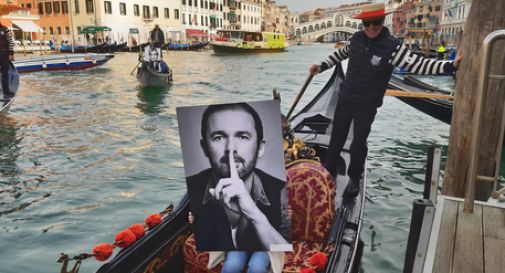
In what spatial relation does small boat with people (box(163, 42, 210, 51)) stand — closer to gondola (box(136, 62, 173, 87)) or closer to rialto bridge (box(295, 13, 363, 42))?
gondola (box(136, 62, 173, 87))

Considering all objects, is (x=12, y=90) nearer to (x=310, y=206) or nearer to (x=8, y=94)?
(x=8, y=94)

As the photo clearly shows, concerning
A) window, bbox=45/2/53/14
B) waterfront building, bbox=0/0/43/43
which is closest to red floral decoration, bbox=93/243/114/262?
waterfront building, bbox=0/0/43/43

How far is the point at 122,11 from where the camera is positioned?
29766 mm

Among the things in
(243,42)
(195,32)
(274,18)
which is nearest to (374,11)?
(243,42)

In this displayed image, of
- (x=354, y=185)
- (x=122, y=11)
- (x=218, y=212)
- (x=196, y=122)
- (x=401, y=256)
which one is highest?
(x=122, y=11)

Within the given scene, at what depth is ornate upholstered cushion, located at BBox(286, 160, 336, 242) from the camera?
202 cm

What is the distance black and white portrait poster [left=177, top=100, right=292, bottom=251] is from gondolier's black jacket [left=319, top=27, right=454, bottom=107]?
49.2 inches

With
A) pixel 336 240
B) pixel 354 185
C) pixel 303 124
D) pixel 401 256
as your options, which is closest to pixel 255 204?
pixel 336 240

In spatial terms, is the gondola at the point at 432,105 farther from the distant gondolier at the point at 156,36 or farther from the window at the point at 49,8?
the window at the point at 49,8

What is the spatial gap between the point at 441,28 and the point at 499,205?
49.2 meters

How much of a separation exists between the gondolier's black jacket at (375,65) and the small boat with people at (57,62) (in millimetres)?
14553

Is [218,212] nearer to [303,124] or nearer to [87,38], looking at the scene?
[303,124]

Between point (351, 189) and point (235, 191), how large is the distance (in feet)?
4.31

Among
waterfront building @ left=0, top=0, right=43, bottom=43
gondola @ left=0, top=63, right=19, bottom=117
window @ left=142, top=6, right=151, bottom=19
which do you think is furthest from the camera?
window @ left=142, top=6, right=151, bottom=19
